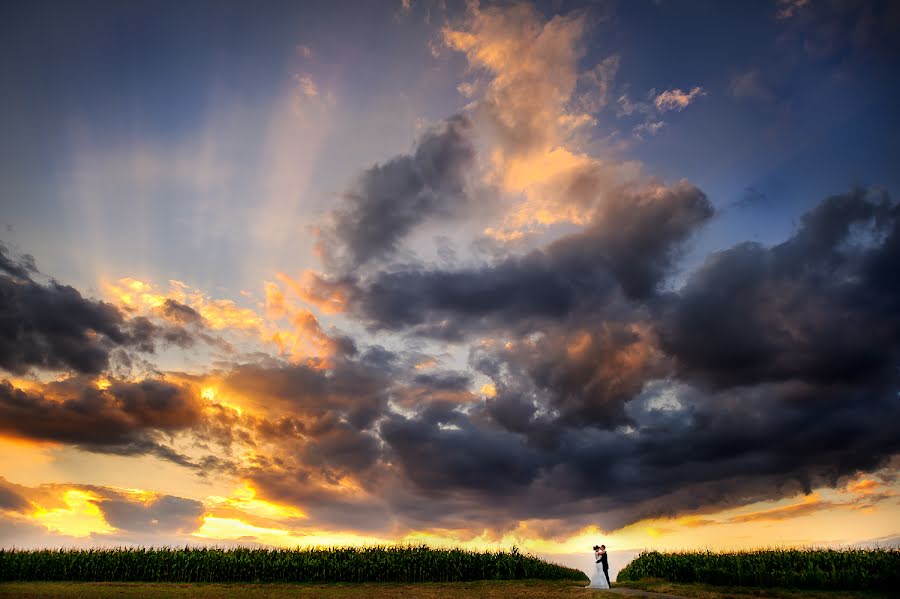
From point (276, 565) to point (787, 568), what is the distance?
45.6m

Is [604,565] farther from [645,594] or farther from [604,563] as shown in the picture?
[645,594]

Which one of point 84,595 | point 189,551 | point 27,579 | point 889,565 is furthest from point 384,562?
point 889,565

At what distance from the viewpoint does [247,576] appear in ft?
180

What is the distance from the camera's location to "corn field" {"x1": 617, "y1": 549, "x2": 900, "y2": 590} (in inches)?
1649

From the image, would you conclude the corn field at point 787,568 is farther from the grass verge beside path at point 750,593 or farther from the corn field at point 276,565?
the corn field at point 276,565

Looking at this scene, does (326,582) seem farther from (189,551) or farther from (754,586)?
(754,586)

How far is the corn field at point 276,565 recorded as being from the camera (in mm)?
54062

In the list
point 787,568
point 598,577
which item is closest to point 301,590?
point 598,577

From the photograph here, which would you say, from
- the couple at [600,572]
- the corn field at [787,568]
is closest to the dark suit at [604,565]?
the couple at [600,572]

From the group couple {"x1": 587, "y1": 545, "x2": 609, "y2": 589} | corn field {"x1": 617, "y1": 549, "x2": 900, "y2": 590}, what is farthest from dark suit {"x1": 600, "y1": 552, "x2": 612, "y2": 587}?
corn field {"x1": 617, "y1": 549, "x2": 900, "y2": 590}

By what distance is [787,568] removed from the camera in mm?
45188

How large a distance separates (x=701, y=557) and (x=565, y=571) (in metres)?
21.3

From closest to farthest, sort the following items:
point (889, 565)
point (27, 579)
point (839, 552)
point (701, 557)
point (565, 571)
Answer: point (889, 565)
point (839, 552)
point (701, 557)
point (27, 579)
point (565, 571)

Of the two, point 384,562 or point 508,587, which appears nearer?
point 508,587
